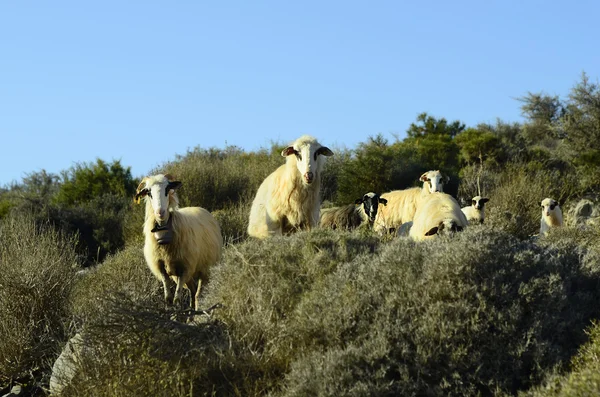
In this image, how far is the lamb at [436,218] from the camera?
12359 millimetres

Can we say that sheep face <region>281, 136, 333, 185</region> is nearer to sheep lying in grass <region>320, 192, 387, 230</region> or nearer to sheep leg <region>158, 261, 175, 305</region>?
sheep leg <region>158, 261, 175, 305</region>

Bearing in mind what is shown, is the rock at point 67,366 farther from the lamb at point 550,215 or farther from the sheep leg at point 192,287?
the lamb at point 550,215

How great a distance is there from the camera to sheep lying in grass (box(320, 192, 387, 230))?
57.4 ft

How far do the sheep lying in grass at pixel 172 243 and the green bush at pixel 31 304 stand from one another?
129 cm

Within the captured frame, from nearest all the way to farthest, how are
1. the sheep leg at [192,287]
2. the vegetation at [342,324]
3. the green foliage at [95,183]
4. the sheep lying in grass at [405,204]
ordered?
the vegetation at [342,324] → the sheep leg at [192,287] → the sheep lying in grass at [405,204] → the green foliage at [95,183]

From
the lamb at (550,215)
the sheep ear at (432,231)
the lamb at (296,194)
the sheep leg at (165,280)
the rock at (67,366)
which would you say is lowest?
the rock at (67,366)

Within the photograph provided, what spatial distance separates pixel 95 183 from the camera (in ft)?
93.9

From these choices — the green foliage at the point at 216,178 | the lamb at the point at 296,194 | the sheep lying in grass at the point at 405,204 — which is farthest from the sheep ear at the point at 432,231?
the green foliage at the point at 216,178

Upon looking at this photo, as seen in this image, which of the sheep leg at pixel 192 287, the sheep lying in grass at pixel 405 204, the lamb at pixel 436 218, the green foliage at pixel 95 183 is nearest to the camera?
the lamb at pixel 436 218

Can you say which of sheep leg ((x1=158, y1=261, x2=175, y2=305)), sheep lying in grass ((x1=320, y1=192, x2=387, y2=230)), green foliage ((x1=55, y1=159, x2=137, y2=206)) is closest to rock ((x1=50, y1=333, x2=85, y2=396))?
sheep leg ((x1=158, y1=261, x2=175, y2=305))

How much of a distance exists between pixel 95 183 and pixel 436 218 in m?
18.0

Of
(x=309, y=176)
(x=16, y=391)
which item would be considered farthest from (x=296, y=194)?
(x=16, y=391)

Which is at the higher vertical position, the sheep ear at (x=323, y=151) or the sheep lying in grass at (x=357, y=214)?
the sheep ear at (x=323, y=151)

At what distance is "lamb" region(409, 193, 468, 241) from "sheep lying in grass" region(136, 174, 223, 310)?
3.09 meters
